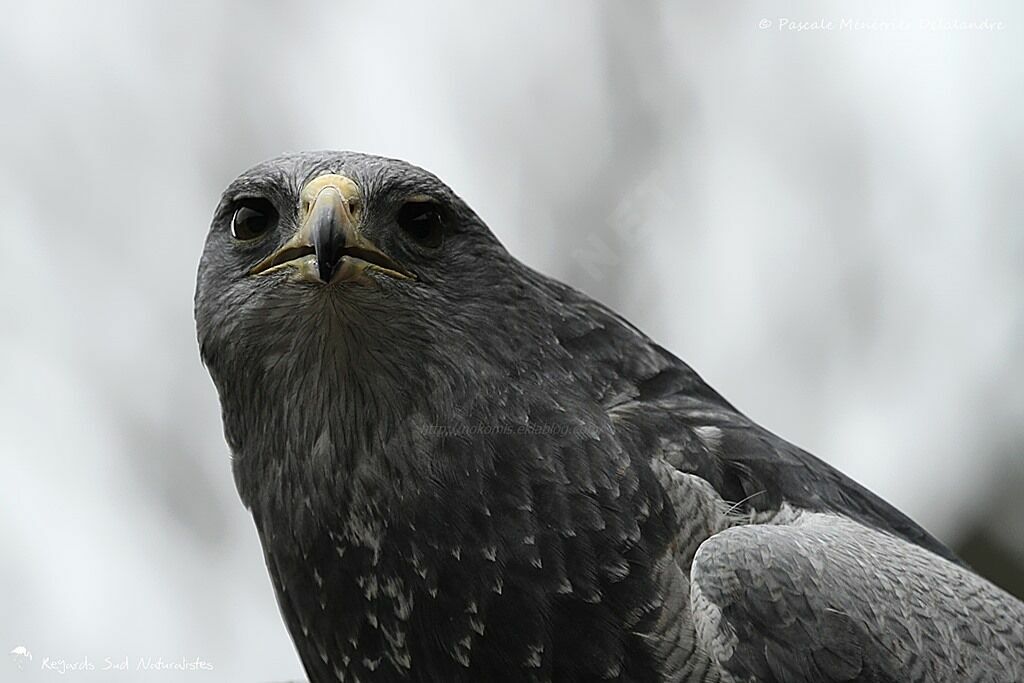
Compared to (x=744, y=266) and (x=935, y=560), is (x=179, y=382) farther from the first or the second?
(x=935, y=560)

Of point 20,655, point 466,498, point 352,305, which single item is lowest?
point 20,655

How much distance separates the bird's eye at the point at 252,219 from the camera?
2.34 meters

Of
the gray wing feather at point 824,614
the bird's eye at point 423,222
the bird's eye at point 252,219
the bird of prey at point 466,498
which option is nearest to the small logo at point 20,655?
the bird of prey at point 466,498

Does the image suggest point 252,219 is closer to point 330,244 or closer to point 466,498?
point 330,244

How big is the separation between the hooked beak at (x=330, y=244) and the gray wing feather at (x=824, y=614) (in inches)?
30.8

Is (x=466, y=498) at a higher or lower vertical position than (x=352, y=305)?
lower

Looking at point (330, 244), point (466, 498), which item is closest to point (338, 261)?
point (330, 244)

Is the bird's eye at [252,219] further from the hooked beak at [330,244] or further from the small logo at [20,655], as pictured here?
the small logo at [20,655]

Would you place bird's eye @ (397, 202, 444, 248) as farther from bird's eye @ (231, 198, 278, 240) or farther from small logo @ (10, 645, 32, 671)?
small logo @ (10, 645, 32, 671)

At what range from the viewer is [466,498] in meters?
2.26

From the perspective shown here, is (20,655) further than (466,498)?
Yes

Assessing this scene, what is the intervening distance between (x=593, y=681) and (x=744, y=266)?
9.37 feet

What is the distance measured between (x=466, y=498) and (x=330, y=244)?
0.51m

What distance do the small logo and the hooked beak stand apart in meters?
2.54
